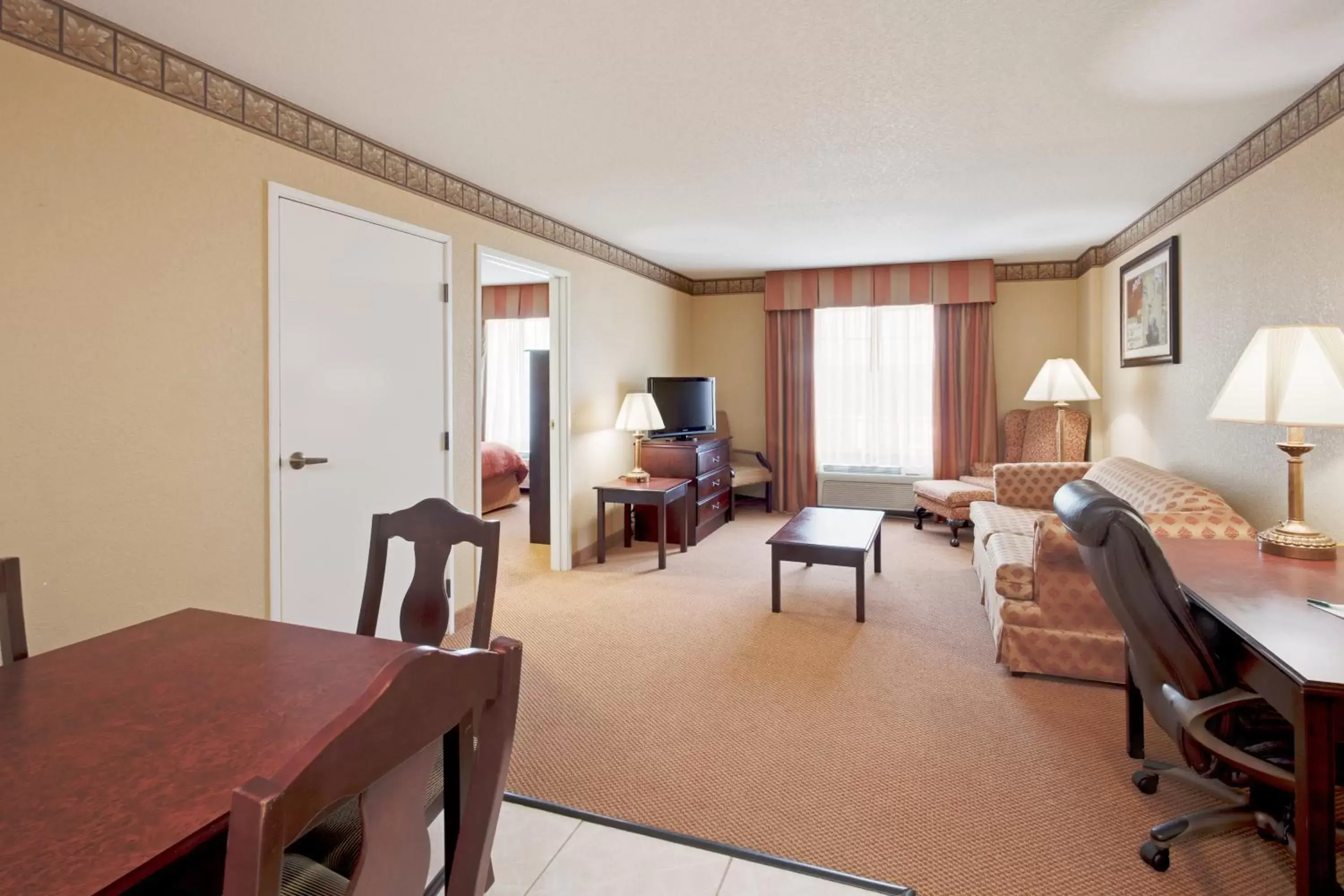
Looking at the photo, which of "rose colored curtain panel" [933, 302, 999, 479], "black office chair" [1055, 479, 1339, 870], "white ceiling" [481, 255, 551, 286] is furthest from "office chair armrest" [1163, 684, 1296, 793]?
"rose colored curtain panel" [933, 302, 999, 479]

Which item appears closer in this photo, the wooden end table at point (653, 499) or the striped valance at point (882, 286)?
the wooden end table at point (653, 499)

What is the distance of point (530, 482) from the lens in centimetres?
562

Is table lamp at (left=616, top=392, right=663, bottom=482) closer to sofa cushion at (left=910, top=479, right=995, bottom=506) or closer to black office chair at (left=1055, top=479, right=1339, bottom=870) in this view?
sofa cushion at (left=910, top=479, right=995, bottom=506)

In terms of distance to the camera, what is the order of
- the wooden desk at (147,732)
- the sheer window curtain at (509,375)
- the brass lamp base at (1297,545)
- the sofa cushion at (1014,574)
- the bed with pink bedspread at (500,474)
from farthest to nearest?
the sheer window curtain at (509,375), the bed with pink bedspread at (500,474), the sofa cushion at (1014,574), the brass lamp base at (1297,545), the wooden desk at (147,732)

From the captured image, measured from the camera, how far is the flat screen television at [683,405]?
5984mm

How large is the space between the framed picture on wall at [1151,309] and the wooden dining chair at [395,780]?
4554 mm

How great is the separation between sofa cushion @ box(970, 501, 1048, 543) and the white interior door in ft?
10.6

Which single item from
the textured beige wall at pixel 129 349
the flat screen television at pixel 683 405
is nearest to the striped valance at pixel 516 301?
the flat screen television at pixel 683 405

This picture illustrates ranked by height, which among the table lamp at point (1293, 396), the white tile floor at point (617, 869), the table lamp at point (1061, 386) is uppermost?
the table lamp at point (1061, 386)

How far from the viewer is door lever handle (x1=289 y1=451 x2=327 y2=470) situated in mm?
2793

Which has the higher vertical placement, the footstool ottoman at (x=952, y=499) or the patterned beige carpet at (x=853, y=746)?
the footstool ottoman at (x=952, y=499)

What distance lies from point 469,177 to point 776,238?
8.25 feet

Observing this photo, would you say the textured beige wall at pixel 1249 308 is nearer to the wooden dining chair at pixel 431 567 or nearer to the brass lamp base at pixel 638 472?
the wooden dining chair at pixel 431 567

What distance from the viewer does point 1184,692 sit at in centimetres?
175
